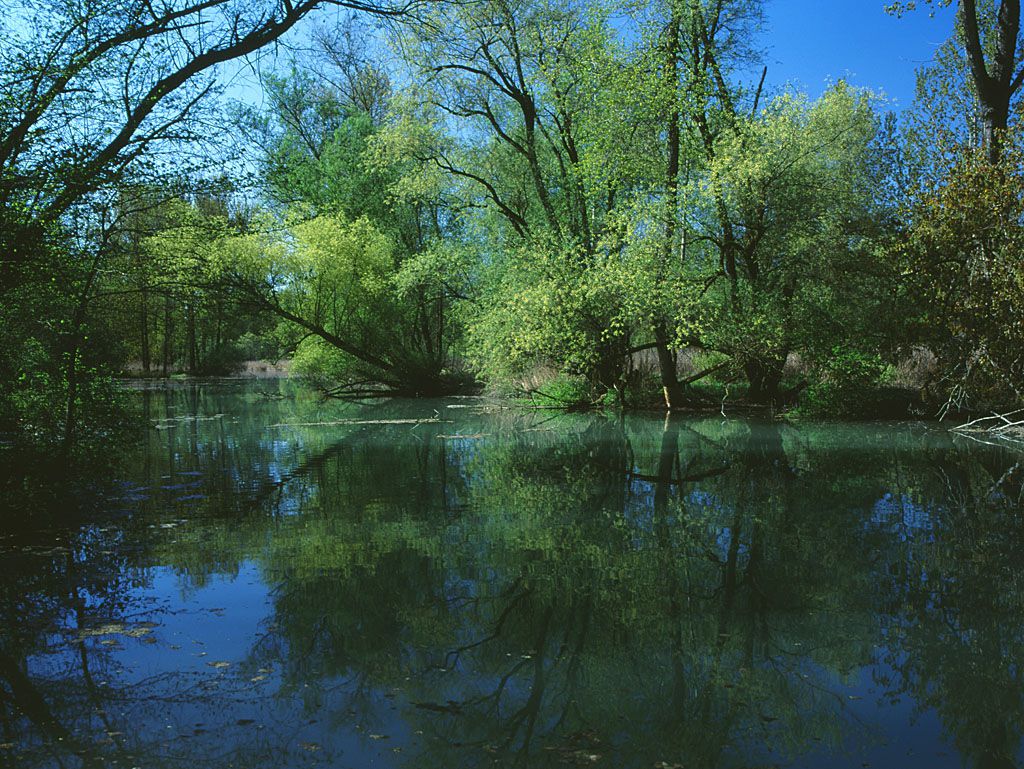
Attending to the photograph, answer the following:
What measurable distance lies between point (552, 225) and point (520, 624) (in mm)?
20048

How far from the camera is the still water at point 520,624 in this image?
3.97 meters

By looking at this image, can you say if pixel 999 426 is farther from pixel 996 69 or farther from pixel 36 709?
pixel 36 709

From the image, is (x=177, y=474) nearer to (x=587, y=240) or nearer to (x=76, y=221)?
(x=76, y=221)

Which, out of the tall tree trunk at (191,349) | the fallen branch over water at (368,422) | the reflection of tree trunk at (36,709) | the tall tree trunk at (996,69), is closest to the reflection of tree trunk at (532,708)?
the reflection of tree trunk at (36,709)

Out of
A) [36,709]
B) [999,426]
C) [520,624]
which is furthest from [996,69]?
A: [36,709]

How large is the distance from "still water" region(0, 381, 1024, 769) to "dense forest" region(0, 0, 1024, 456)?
3.36 metres

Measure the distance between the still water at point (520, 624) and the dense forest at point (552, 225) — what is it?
3.36 metres

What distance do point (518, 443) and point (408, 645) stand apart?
11509mm

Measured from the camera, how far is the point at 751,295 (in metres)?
20.6

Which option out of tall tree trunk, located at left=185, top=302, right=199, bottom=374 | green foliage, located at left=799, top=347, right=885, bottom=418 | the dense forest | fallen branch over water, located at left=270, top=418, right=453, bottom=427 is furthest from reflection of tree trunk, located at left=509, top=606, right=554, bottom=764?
tall tree trunk, located at left=185, top=302, right=199, bottom=374

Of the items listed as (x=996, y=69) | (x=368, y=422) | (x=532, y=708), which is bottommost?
(x=532, y=708)

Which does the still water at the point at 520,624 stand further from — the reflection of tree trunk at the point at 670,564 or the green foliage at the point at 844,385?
the green foliage at the point at 844,385

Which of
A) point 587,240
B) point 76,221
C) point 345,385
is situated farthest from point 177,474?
point 345,385

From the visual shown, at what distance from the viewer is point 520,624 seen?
5.53 meters
